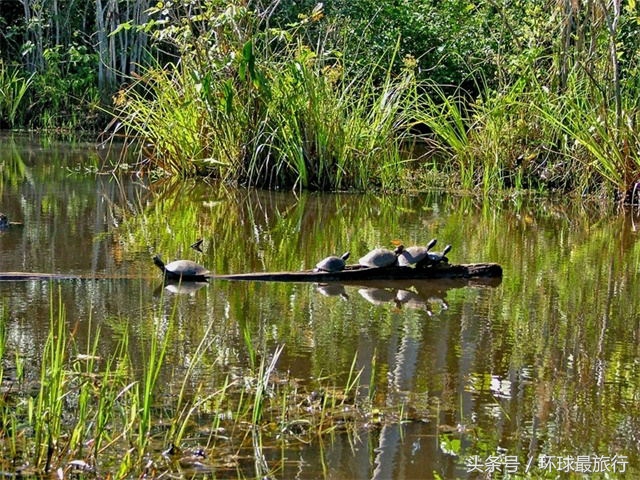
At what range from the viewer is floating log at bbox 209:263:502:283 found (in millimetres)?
5539

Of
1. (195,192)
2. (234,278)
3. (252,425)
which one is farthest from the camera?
(195,192)

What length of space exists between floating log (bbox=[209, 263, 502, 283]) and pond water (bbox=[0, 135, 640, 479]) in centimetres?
6

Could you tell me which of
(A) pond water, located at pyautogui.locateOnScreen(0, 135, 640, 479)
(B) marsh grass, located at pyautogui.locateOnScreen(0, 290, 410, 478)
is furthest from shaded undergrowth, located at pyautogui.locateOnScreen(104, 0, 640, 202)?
(B) marsh grass, located at pyautogui.locateOnScreen(0, 290, 410, 478)

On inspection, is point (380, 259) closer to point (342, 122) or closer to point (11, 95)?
point (342, 122)

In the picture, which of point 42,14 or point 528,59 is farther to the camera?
point 42,14

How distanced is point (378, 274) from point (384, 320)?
3.24 ft

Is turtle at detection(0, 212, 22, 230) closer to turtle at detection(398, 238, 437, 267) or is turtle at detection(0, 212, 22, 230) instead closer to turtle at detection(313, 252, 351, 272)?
turtle at detection(313, 252, 351, 272)

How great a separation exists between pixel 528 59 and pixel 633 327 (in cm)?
594

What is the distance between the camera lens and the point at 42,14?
18.9m

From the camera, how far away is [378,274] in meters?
5.79

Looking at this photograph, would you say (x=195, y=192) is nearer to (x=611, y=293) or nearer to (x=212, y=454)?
(x=611, y=293)

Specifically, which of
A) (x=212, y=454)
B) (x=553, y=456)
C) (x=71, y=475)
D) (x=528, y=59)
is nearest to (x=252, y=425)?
(x=212, y=454)

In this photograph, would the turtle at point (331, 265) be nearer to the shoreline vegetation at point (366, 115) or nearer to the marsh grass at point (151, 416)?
the marsh grass at point (151, 416)

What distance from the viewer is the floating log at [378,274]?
5.54 m
